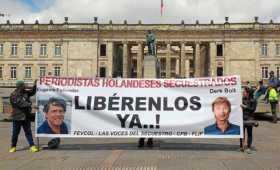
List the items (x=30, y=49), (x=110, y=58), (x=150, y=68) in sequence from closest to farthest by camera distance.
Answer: (x=150, y=68)
(x=110, y=58)
(x=30, y=49)

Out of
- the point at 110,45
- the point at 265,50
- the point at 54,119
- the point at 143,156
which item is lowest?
the point at 143,156

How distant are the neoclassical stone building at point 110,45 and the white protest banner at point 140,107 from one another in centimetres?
7474

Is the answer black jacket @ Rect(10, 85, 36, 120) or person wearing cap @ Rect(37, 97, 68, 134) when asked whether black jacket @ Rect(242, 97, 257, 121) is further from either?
black jacket @ Rect(10, 85, 36, 120)

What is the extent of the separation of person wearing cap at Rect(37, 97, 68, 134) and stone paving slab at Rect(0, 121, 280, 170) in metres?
0.49

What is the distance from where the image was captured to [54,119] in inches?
433

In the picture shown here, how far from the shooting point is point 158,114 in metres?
10.8

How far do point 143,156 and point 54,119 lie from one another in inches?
93.0

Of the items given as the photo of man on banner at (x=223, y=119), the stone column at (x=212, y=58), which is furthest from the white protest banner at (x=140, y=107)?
the stone column at (x=212, y=58)

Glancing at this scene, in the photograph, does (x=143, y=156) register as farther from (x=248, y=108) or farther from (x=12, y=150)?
(x=12, y=150)

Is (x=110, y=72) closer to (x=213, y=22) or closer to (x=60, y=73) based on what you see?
(x=60, y=73)

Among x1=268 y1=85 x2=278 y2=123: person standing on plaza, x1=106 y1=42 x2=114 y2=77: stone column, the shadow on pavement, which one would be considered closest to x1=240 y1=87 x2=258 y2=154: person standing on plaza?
the shadow on pavement

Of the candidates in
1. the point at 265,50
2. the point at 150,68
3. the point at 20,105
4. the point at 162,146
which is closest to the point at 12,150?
the point at 20,105

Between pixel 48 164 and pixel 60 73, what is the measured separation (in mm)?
79185

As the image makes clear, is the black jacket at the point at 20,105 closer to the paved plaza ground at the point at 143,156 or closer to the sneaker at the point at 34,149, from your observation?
the sneaker at the point at 34,149
